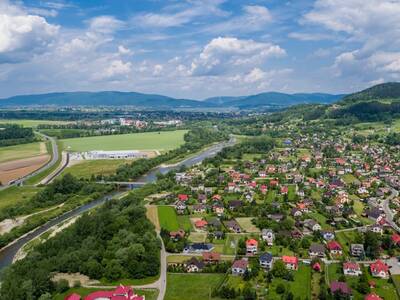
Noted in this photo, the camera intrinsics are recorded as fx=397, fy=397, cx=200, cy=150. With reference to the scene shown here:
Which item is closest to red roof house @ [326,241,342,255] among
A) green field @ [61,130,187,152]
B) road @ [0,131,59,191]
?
road @ [0,131,59,191]

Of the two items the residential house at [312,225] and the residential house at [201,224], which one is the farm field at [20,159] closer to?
the residential house at [201,224]

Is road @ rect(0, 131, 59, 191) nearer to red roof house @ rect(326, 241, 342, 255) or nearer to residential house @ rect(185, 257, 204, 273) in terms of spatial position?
residential house @ rect(185, 257, 204, 273)

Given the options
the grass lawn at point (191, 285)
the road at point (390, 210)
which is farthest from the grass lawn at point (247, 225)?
the road at point (390, 210)

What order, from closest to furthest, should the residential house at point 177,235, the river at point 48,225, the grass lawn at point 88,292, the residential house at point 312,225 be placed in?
1. the grass lawn at point 88,292
2. the river at point 48,225
3. the residential house at point 177,235
4. the residential house at point 312,225

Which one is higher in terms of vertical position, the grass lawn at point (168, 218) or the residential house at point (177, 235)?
the residential house at point (177, 235)

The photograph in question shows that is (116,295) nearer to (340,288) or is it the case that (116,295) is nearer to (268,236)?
(340,288)

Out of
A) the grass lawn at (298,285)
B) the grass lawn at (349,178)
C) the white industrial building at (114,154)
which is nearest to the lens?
the grass lawn at (298,285)
